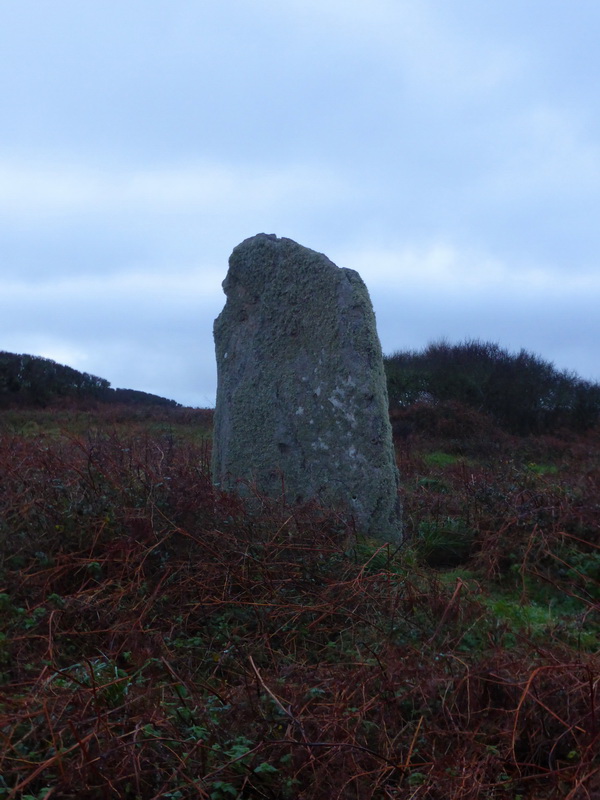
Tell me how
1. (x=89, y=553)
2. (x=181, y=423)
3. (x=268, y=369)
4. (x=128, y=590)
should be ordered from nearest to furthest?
(x=128, y=590), (x=89, y=553), (x=268, y=369), (x=181, y=423)

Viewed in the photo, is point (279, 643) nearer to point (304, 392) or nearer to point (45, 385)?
point (304, 392)

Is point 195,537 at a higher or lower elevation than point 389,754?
higher

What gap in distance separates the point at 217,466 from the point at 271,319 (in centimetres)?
121

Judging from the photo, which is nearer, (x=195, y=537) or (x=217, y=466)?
(x=195, y=537)

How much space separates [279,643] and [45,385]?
47.0ft

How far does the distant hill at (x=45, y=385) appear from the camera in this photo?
16.9 m

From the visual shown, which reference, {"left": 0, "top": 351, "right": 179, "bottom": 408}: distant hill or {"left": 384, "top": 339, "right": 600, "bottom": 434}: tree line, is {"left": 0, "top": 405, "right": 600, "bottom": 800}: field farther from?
{"left": 0, "top": 351, "right": 179, "bottom": 408}: distant hill

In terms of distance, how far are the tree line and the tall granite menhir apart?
991 centimetres

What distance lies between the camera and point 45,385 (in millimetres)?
17547

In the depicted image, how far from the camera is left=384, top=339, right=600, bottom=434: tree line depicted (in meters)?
16.1

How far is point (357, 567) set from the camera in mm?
4844

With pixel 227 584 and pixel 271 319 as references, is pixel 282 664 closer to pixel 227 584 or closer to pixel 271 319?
Result: pixel 227 584

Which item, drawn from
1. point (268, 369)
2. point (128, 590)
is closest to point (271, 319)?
point (268, 369)

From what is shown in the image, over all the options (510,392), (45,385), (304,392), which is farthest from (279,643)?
(45,385)
